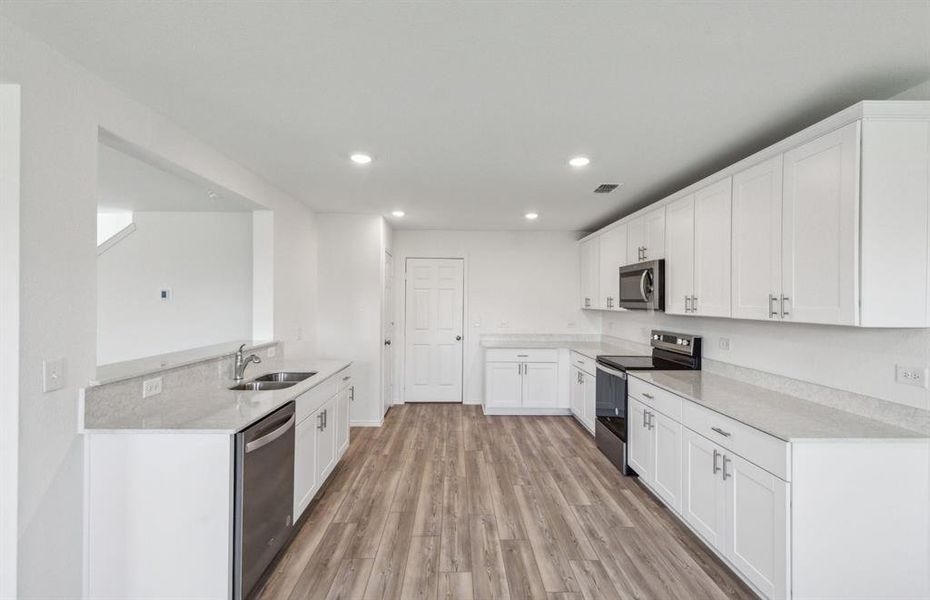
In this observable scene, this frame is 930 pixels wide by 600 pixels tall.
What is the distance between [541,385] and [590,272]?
5.13 feet

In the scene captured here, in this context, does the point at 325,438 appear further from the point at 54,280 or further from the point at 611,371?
the point at 611,371

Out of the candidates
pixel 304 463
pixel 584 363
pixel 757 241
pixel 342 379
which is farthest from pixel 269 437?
pixel 584 363

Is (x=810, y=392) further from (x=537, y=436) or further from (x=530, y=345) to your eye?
(x=530, y=345)

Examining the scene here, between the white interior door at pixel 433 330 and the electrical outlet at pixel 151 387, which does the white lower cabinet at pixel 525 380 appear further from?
the electrical outlet at pixel 151 387

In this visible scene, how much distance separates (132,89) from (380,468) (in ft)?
9.91

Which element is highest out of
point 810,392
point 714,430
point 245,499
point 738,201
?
point 738,201

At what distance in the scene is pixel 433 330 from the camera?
5535 mm

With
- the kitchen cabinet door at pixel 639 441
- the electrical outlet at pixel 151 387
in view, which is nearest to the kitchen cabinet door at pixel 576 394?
the kitchen cabinet door at pixel 639 441

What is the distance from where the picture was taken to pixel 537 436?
4254 mm

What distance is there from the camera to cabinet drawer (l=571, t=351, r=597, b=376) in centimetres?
415

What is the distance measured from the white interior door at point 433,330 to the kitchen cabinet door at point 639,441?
8.98 ft

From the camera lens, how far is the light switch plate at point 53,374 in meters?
1.57

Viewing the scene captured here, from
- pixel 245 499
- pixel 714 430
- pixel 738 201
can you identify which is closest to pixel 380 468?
pixel 245 499

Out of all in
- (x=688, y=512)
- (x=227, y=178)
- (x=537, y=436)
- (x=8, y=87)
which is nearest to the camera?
(x=8, y=87)
